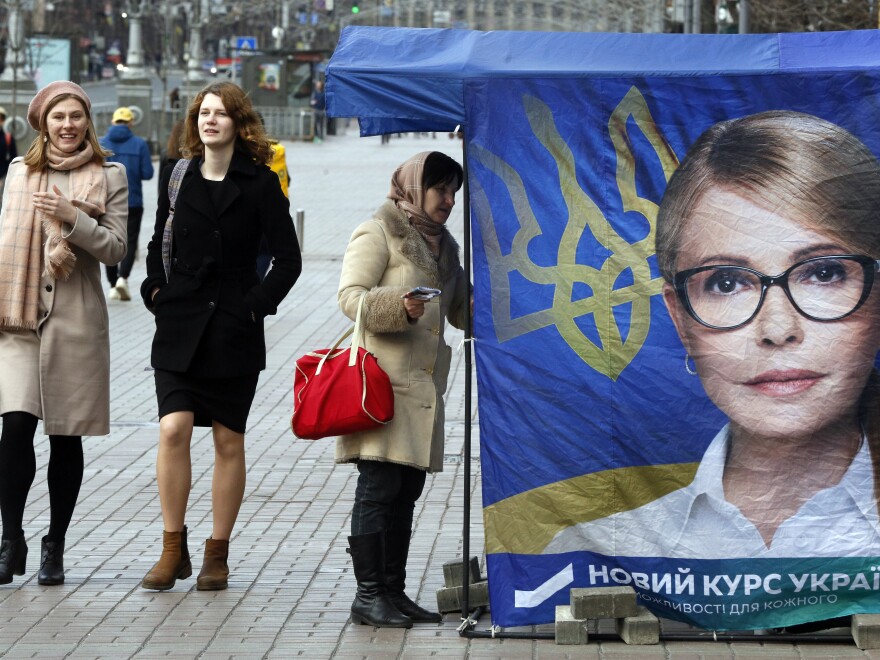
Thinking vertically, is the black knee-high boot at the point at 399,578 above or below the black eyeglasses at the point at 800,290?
below

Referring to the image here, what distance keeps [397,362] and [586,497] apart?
2.58 ft

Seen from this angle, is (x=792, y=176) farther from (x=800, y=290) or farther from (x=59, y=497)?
(x=59, y=497)

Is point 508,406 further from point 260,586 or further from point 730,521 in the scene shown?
point 260,586

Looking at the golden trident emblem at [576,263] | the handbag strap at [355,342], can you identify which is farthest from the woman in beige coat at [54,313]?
the golden trident emblem at [576,263]

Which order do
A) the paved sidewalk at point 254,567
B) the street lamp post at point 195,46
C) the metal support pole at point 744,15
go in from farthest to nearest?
1. the street lamp post at point 195,46
2. the metal support pole at point 744,15
3. the paved sidewalk at point 254,567

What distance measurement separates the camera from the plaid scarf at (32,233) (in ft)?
20.4

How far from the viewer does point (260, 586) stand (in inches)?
249

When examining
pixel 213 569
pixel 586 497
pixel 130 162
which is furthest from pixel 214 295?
pixel 130 162

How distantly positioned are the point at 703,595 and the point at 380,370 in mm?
1277

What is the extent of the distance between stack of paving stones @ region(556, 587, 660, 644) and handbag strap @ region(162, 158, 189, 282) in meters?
1.90

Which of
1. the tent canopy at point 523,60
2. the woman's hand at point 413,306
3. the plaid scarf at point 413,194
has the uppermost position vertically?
the tent canopy at point 523,60

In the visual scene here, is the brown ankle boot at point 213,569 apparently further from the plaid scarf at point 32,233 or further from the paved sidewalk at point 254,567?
the plaid scarf at point 32,233

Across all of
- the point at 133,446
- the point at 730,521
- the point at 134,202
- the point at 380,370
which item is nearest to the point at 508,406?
the point at 380,370

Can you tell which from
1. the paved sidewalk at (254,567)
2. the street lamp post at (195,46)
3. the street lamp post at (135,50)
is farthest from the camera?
the street lamp post at (195,46)
